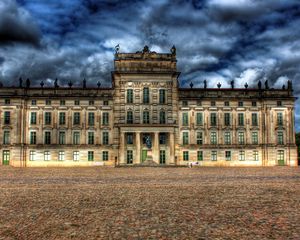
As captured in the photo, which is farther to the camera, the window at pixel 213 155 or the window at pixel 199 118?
the window at pixel 199 118

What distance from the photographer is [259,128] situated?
55.5 meters

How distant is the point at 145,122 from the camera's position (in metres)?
53.2

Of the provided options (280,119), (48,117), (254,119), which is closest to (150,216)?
(48,117)

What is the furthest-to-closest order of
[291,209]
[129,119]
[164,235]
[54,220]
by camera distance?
[129,119], [291,209], [54,220], [164,235]

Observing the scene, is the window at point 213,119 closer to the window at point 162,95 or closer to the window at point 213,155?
the window at point 213,155

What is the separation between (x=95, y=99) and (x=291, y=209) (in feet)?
148

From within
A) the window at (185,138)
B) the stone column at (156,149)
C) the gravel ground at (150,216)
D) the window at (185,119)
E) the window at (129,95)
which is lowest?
the gravel ground at (150,216)

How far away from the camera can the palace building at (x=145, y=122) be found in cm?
5306

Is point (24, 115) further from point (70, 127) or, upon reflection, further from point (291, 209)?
point (291, 209)

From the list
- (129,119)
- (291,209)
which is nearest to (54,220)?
(291,209)

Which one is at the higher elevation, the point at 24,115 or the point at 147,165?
the point at 24,115

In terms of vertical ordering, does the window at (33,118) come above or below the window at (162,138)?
above

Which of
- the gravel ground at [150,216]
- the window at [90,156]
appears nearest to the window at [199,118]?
the window at [90,156]

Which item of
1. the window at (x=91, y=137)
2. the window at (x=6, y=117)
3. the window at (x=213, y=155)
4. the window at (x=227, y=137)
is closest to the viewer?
the window at (x=6, y=117)
